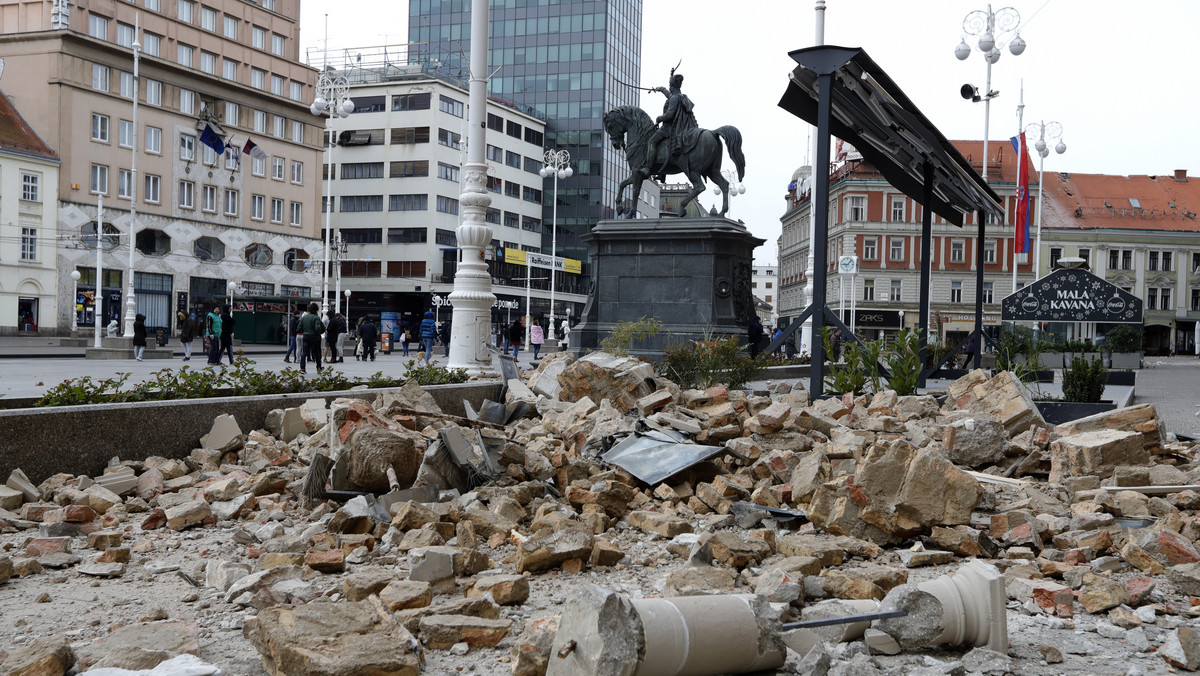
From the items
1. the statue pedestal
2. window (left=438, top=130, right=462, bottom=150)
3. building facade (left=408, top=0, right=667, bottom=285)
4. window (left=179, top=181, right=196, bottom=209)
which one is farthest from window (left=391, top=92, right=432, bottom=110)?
the statue pedestal

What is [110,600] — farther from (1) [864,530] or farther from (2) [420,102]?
(2) [420,102]

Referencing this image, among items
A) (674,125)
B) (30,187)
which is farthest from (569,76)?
(674,125)

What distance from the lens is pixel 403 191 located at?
72.4 metres

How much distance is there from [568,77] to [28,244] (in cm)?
5128

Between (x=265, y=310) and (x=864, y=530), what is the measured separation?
45.2 meters

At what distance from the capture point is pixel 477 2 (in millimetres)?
13234

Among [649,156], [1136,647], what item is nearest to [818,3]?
[649,156]

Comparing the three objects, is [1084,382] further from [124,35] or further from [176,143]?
[124,35]

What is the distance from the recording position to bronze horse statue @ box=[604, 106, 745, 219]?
21.2 m

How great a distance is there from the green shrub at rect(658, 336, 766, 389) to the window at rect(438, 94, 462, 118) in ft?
201

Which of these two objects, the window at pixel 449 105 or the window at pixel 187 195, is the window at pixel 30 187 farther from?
the window at pixel 449 105

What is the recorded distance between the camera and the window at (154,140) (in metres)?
51.9

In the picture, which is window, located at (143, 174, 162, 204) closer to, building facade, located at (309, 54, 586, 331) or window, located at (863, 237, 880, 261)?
building facade, located at (309, 54, 586, 331)

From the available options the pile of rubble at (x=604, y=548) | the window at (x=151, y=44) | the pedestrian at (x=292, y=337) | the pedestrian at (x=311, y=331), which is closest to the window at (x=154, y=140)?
the window at (x=151, y=44)
